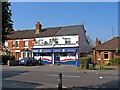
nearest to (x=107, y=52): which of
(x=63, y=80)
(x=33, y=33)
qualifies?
(x=33, y=33)

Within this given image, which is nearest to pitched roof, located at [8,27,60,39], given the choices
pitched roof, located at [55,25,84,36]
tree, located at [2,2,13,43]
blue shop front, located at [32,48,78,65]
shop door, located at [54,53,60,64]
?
pitched roof, located at [55,25,84,36]

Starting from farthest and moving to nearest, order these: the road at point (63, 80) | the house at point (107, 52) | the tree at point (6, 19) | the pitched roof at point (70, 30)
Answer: the pitched roof at point (70, 30) → the house at point (107, 52) → the road at point (63, 80) → the tree at point (6, 19)

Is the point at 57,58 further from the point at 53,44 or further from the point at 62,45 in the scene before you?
the point at 53,44

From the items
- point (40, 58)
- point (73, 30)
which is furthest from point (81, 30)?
point (40, 58)

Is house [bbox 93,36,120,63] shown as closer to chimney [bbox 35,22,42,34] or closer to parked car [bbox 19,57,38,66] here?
parked car [bbox 19,57,38,66]

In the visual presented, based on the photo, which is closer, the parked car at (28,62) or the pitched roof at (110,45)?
the pitched roof at (110,45)

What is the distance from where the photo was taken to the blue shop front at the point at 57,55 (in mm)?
50781

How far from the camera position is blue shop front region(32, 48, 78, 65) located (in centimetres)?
5078

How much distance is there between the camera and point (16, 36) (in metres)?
61.7

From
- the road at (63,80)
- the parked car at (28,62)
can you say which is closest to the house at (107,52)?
the parked car at (28,62)

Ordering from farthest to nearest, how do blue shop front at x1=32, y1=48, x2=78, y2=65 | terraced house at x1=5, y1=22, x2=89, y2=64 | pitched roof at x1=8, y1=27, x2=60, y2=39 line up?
1. pitched roof at x1=8, y1=27, x2=60, y2=39
2. terraced house at x1=5, y1=22, x2=89, y2=64
3. blue shop front at x1=32, y1=48, x2=78, y2=65

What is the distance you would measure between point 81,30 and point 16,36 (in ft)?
50.1

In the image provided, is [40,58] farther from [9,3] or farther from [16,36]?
[9,3]

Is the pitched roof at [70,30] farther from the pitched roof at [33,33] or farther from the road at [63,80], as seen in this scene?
the road at [63,80]
